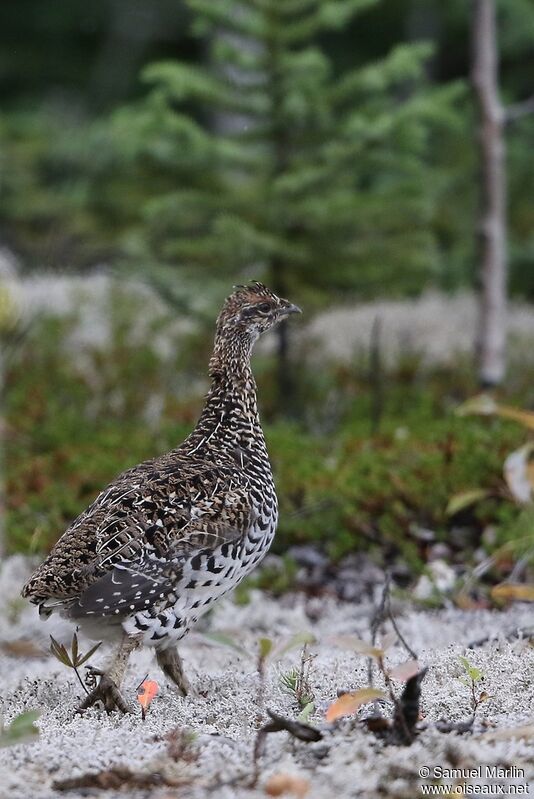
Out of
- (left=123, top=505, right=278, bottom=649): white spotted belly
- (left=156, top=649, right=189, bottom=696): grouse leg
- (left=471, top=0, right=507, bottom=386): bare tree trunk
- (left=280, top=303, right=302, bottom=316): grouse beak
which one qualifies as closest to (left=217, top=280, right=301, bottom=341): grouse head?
(left=280, top=303, right=302, bottom=316): grouse beak

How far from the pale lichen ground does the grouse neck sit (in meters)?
0.87

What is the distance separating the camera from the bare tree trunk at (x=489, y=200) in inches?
351

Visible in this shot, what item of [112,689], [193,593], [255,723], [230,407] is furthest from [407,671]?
[230,407]

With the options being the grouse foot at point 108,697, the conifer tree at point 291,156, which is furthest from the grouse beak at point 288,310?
the conifer tree at point 291,156

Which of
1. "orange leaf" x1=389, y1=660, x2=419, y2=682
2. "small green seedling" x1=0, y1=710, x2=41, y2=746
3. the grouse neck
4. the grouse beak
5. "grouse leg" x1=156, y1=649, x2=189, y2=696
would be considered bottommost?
"grouse leg" x1=156, y1=649, x2=189, y2=696

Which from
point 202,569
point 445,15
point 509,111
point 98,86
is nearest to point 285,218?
point 509,111

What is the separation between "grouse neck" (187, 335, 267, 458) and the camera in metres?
4.61

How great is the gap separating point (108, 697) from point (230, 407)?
1300 millimetres

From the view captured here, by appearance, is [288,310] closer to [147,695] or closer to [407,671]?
[147,695]

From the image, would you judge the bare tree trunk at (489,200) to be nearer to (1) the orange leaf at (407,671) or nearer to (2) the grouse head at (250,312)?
(2) the grouse head at (250,312)

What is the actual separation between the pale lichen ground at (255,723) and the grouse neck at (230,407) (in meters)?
0.87

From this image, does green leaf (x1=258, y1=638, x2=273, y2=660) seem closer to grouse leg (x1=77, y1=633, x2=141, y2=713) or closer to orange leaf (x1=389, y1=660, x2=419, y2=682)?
orange leaf (x1=389, y1=660, x2=419, y2=682)

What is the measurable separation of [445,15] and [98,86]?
22.8ft

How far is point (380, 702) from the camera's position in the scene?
383cm
